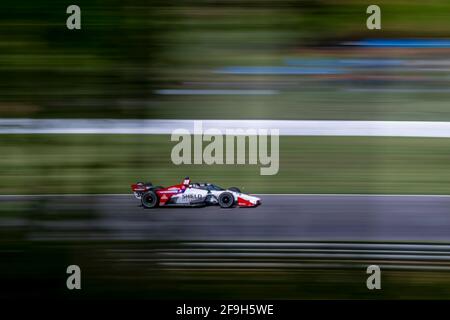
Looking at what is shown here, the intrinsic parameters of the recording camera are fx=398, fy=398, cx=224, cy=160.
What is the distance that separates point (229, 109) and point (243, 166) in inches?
11.3

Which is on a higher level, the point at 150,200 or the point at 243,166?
the point at 243,166

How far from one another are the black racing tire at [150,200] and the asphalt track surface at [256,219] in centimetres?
3

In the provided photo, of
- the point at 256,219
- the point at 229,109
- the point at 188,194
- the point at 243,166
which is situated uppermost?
the point at 229,109

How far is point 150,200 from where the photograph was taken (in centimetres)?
191

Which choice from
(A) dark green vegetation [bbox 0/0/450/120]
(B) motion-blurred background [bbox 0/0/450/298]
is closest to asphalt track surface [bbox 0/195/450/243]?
(B) motion-blurred background [bbox 0/0/450/298]

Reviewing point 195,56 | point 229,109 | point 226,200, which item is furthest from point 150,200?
point 195,56

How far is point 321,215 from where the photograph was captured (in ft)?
6.33

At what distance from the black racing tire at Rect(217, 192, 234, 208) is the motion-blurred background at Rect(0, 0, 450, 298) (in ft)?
0.21

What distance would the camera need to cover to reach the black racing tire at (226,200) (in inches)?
75.0

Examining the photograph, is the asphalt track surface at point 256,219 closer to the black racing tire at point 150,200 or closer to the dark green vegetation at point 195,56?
the black racing tire at point 150,200

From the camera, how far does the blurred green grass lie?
1906 millimetres

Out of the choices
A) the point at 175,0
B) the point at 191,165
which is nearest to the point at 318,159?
the point at 191,165

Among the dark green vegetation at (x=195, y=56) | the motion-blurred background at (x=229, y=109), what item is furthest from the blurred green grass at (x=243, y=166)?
the dark green vegetation at (x=195, y=56)

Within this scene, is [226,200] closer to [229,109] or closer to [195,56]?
[229,109]
